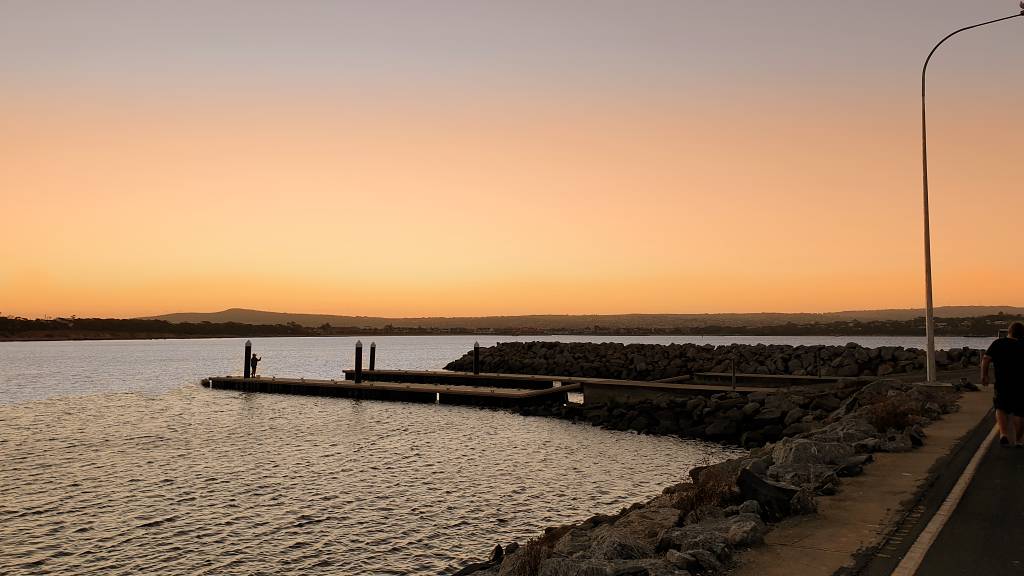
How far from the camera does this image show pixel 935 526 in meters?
7.80

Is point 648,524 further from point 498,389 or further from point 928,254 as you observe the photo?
point 498,389

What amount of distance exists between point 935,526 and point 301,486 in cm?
1628

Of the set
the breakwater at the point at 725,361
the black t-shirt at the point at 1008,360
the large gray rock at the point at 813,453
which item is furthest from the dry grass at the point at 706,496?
the breakwater at the point at 725,361

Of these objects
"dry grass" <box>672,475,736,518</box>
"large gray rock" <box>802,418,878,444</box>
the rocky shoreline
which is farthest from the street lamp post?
"dry grass" <box>672,475,736,518</box>

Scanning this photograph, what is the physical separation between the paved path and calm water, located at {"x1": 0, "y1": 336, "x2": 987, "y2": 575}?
8.33 m

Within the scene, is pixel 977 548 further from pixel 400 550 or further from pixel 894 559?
pixel 400 550

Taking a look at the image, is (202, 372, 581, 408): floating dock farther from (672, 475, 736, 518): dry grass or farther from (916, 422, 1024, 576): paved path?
(916, 422, 1024, 576): paved path

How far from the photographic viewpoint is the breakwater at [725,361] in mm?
40031

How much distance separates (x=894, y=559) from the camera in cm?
679

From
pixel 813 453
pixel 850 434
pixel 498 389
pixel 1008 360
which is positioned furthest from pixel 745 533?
pixel 498 389

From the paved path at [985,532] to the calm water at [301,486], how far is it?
8330mm

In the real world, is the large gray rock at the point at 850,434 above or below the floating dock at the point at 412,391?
above

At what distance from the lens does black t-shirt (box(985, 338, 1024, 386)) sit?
11242mm

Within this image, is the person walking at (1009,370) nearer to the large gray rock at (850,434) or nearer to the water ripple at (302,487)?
the large gray rock at (850,434)
